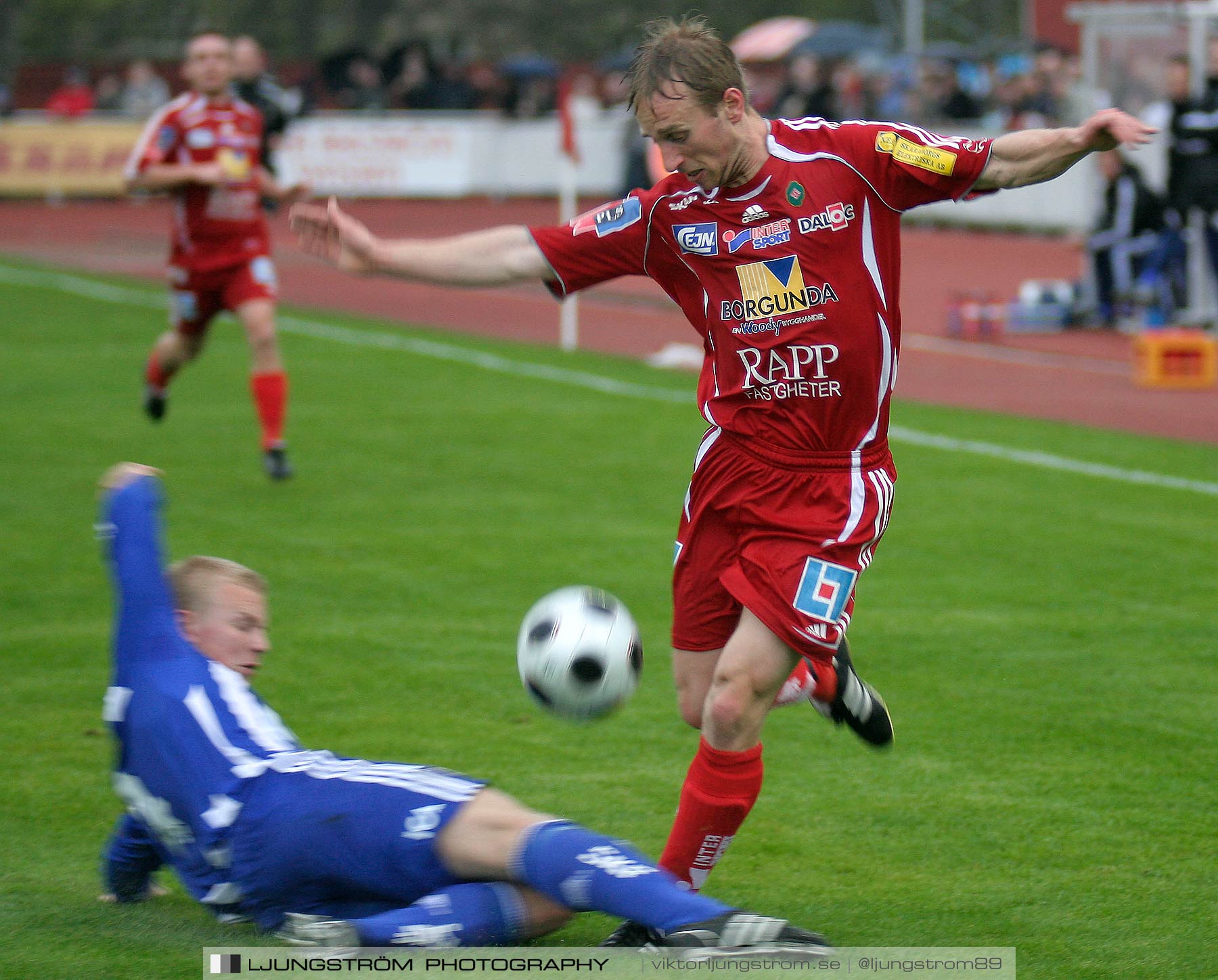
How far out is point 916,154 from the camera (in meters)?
4.29

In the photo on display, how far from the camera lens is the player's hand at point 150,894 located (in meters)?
4.23

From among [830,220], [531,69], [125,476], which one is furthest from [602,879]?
[531,69]

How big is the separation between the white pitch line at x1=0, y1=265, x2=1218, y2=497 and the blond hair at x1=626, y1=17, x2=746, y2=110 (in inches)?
252

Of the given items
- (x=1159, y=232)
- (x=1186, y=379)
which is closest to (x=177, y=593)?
(x=1186, y=379)

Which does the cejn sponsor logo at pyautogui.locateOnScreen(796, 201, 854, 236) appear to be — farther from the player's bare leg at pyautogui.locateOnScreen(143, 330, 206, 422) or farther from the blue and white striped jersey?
the player's bare leg at pyautogui.locateOnScreen(143, 330, 206, 422)

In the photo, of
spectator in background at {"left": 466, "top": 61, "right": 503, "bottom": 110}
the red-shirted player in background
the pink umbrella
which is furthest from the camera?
the pink umbrella

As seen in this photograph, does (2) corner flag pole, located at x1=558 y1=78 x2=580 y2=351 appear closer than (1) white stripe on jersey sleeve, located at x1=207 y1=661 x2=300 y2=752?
No

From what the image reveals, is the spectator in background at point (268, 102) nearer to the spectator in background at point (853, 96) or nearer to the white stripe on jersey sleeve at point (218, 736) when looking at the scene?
the white stripe on jersey sleeve at point (218, 736)

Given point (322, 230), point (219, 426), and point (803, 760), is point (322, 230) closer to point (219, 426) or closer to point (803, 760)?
point (803, 760)

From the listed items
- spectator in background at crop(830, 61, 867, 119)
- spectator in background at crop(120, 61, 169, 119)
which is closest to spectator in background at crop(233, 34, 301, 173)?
spectator in background at crop(830, 61, 867, 119)

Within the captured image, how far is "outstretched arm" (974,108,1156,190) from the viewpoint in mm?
4230

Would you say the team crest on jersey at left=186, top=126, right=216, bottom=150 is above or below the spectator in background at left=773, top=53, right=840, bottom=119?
below

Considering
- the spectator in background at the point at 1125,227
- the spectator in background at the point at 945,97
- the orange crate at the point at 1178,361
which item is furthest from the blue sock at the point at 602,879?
the spectator in background at the point at 945,97

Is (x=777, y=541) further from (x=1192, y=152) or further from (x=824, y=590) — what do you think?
(x=1192, y=152)
